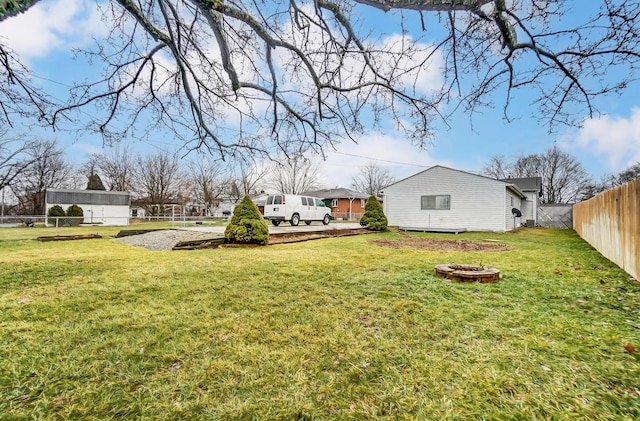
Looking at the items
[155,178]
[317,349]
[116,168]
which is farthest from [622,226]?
[116,168]

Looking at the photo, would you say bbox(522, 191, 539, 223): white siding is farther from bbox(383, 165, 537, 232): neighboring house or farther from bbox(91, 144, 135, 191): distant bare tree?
bbox(91, 144, 135, 191): distant bare tree

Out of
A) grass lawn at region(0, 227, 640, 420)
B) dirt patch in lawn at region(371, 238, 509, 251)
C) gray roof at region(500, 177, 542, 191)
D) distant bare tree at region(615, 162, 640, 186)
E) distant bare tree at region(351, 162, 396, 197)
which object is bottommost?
grass lawn at region(0, 227, 640, 420)

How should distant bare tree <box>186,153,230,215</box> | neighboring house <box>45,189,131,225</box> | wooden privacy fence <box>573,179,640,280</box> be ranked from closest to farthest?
wooden privacy fence <box>573,179,640,280</box>
neighboring house <box>45,189,131,225</box>
distant bare tree <box>186,153,230,215</box>

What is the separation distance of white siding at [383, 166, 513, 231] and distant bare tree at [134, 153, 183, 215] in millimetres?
27579

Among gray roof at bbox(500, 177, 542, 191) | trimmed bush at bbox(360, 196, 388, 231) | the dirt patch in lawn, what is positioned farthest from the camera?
gray roof at bbox(500, 177, 542, 191)

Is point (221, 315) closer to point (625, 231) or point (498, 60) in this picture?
point (498, 60)

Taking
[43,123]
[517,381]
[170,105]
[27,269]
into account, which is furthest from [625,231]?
[27,269]

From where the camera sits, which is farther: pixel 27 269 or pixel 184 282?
pixel 27 269

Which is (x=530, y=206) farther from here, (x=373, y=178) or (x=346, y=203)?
(x=373, y=178)

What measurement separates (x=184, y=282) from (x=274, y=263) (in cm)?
206

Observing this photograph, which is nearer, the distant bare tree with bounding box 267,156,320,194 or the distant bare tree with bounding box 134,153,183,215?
the distant bare tree with bounding box 134,153,183,215

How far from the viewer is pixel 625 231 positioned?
4949mm

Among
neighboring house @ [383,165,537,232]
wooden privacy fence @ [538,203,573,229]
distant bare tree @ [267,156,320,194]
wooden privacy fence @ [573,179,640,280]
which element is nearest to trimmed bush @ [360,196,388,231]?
neighboring house @ [383,165,537,232]

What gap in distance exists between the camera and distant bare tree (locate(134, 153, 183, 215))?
3353cm
